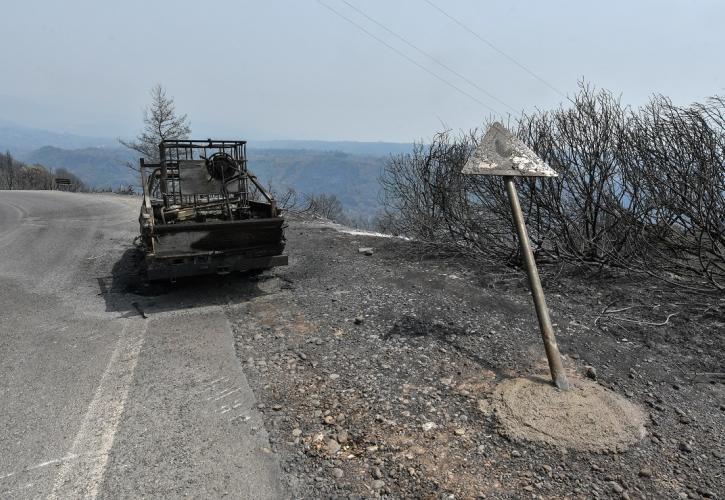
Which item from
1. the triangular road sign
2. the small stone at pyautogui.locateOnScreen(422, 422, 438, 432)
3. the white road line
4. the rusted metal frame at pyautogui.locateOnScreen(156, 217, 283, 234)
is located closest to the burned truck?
the rusted metal frame at pyautogui.locateOnScreen(156, 217, 283, 234)

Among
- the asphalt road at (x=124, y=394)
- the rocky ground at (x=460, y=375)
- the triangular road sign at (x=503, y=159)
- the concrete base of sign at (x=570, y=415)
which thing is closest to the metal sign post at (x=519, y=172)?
the triangular road sign at (x=503, y=159)

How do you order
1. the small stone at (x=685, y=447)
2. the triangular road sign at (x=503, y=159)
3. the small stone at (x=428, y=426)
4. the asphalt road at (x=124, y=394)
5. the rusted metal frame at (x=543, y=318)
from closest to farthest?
the asphalt road at (x=124, y=394) → the small stone at (x=685, y=447) → the small stone at (x=428, y=426) → the rusted metal frame at (x=543, y=318) → the triangular road sign at (x=503, y=159)

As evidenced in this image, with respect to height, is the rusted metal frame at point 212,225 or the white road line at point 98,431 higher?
the rusted metal frame at point 212,225

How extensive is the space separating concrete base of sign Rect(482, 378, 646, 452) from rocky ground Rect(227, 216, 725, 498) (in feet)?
0.26

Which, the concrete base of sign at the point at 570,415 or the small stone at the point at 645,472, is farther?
the concrete base of sign at the point at 570,415

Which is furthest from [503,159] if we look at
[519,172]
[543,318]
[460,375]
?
[460,375]

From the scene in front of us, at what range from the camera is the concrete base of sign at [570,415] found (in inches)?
129

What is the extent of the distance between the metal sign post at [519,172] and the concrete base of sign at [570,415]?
218 millimetres

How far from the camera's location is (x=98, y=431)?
135 inches

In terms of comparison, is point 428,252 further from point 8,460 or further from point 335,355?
point 8,460

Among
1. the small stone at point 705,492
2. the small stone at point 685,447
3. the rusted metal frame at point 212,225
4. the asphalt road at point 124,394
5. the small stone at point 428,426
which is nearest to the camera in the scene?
the small stone at point 705,492

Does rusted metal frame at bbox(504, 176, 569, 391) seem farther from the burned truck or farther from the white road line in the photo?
the burned truck

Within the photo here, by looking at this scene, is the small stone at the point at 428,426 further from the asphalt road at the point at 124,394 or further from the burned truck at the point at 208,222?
the burned truck at the point at 208,222

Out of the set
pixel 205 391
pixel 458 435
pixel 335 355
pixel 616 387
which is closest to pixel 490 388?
pixel 458 435
